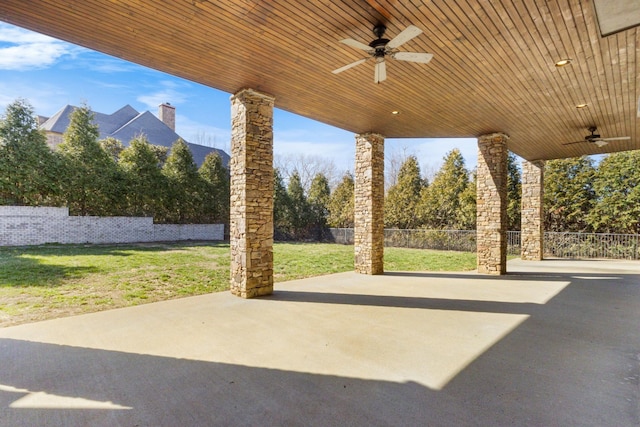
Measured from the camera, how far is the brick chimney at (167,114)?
84.3ft

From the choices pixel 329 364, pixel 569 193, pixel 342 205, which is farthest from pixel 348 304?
pixel 342 205

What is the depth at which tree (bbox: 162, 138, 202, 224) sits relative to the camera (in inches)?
691

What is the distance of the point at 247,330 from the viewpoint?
4070mm

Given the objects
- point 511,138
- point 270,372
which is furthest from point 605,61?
point 270,372

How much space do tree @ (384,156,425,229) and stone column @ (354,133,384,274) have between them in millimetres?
9951

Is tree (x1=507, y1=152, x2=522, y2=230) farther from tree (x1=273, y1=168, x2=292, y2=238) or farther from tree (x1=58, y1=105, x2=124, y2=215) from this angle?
tree (x1=58, y1=105, x2=124, y2=215)

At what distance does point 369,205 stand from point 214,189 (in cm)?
1333

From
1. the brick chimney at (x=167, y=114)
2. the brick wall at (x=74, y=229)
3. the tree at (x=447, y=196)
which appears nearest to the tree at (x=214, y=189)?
the brick wall at (x=74, y=229)

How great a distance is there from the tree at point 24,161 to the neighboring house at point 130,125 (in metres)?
7.64

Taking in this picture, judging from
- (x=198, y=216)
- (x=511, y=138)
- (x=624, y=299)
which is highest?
(x=511, y=138)

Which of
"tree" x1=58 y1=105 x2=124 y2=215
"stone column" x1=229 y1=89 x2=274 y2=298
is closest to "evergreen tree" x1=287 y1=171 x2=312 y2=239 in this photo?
"tree" x1=58 y1=105 x2=124 y2=215

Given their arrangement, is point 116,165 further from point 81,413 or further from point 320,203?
point 81,413

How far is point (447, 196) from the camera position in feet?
55.6

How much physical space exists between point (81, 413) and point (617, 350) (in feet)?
16.9
